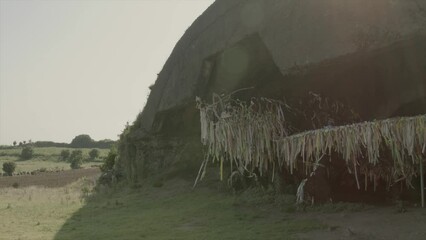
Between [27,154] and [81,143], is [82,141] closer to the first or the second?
[81,143]

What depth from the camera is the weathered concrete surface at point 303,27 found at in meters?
10.2

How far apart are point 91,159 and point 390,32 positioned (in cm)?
7652

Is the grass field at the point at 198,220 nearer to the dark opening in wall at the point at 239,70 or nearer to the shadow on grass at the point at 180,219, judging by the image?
the shadow on grass at the point at 180,219

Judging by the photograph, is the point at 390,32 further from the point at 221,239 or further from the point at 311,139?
the point at 221,239

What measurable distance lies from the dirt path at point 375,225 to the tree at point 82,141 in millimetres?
110010

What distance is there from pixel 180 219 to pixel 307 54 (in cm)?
481

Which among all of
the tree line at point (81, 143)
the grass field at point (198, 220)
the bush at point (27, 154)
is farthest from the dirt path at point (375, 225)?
the tree line at point (81, 143)

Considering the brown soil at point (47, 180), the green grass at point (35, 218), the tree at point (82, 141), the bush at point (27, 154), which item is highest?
the tree at point (82, 141)

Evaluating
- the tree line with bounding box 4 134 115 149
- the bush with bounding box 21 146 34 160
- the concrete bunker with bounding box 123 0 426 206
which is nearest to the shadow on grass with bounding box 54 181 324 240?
the concrete bunker with bounding box 123 0 426 206

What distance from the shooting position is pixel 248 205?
12172mm

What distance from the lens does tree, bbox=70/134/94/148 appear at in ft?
379

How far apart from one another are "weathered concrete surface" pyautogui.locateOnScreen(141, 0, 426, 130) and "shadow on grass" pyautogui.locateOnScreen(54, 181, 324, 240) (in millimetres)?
3266

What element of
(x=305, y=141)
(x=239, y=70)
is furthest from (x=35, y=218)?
(x=305, y=141)

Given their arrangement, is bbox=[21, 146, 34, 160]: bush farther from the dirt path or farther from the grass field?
the dirt path
